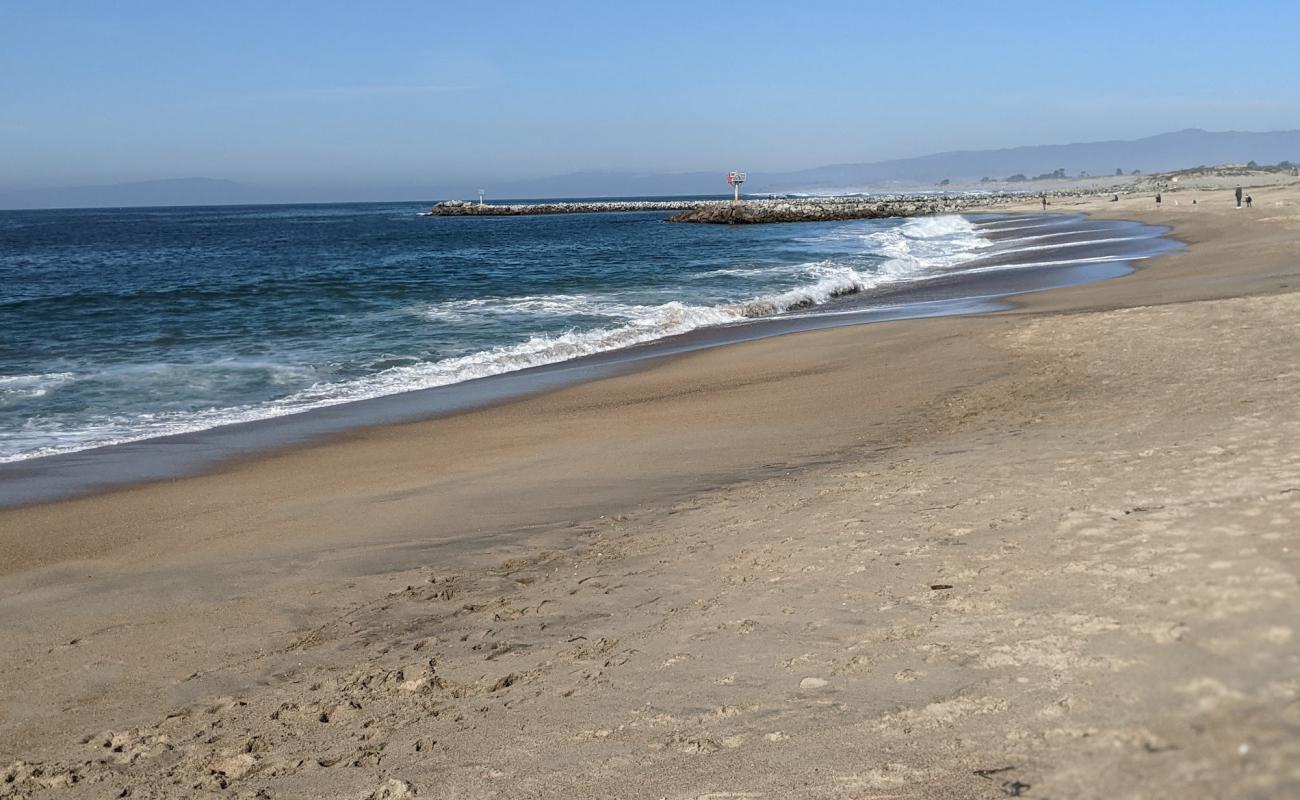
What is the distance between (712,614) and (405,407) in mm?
8040

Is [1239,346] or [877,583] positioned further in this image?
[1239,346]

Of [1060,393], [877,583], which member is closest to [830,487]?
[877,583]

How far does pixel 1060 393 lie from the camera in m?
8.70

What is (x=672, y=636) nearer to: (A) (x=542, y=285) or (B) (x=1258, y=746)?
(B) (x=1258, y=746)

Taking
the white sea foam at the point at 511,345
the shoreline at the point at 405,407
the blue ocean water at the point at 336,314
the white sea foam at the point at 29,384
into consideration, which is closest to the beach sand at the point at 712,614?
the shoreline at the point at 405,407

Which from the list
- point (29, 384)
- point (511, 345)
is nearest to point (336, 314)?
point (511, 345)

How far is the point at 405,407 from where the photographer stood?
11867 mm

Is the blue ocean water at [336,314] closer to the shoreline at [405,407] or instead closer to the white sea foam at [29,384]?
the white sea foam at [29,384]

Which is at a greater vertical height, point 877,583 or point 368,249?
point 368,249

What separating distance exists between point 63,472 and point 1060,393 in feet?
29.5

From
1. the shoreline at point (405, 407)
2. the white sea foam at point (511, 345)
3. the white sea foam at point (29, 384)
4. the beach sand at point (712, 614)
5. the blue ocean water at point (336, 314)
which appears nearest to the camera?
the beach sand at point (712, 614)

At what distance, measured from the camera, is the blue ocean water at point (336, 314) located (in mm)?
13070

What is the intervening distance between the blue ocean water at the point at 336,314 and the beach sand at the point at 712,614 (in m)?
4.85

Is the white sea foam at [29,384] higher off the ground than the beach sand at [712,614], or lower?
higher
